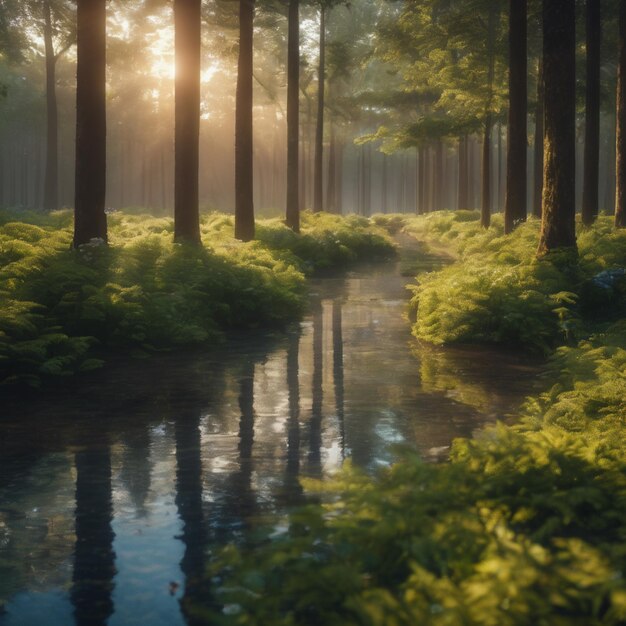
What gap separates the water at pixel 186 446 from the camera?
16.4ft

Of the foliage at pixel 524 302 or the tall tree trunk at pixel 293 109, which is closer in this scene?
the foliage at pixel 524 302

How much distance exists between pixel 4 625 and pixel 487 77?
30.3 metres

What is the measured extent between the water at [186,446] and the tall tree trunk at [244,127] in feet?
42.8

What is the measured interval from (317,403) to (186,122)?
500 inches

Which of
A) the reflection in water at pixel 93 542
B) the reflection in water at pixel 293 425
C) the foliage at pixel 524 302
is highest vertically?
the foliage at pixel 524 302

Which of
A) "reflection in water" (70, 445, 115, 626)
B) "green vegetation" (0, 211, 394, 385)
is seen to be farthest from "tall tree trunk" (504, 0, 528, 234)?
"reflection in water" (70, 445, 115, 626)

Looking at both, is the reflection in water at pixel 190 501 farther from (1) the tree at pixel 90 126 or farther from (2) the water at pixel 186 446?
(1) the tree at pixel 90 126

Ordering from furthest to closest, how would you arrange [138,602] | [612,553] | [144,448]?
1. [144,448]
2. [138,602]
3. [612,553]

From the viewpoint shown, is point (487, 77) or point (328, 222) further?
point (328, 222)

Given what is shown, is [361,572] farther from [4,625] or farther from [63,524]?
[63,524]

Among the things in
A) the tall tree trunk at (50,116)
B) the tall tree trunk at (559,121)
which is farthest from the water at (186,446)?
the tall tree trunk at (50,116)

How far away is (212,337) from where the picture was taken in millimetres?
14555

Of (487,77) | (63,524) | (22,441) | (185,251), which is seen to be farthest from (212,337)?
(487,77)

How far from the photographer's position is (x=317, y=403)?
977 centimetres
